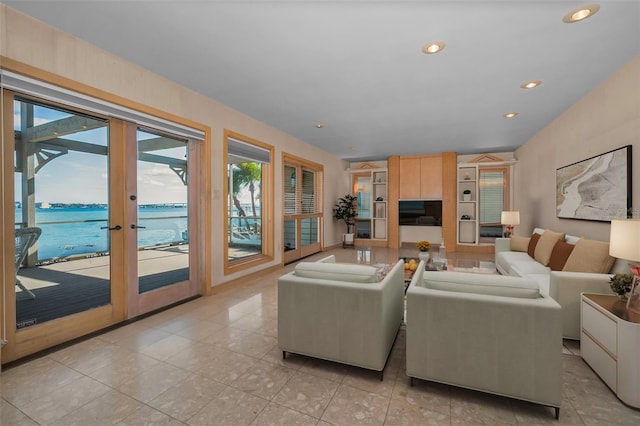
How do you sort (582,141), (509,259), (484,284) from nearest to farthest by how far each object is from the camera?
(484,284)
(582,141)
(509,259)

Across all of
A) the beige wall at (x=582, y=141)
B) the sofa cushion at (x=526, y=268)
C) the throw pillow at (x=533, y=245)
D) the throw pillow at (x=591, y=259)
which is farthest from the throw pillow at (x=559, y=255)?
the throw pillow at (x=533, y=245)

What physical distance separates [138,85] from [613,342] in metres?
4.52

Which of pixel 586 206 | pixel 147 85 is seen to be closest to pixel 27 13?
pixel 147 85

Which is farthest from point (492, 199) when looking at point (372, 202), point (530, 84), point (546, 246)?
point (530, 84)

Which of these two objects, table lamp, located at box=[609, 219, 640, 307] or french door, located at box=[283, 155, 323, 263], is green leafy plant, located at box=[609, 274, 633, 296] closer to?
table lamp, located at box=[609, 219, 640, 307]

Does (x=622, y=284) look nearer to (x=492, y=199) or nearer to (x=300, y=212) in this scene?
(x=300, y=212)

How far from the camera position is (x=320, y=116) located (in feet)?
14.5

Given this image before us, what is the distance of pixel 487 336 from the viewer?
1607 mm

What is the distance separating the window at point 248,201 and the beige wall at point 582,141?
15.0 feet

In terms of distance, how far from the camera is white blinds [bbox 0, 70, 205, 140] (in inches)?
81.8

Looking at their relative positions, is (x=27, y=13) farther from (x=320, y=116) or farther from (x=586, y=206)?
(x=586, y=206)

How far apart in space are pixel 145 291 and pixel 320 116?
3.42 metres

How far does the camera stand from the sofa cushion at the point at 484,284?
5.38 ft

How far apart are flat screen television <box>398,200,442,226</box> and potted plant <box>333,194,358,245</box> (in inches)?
52.6
